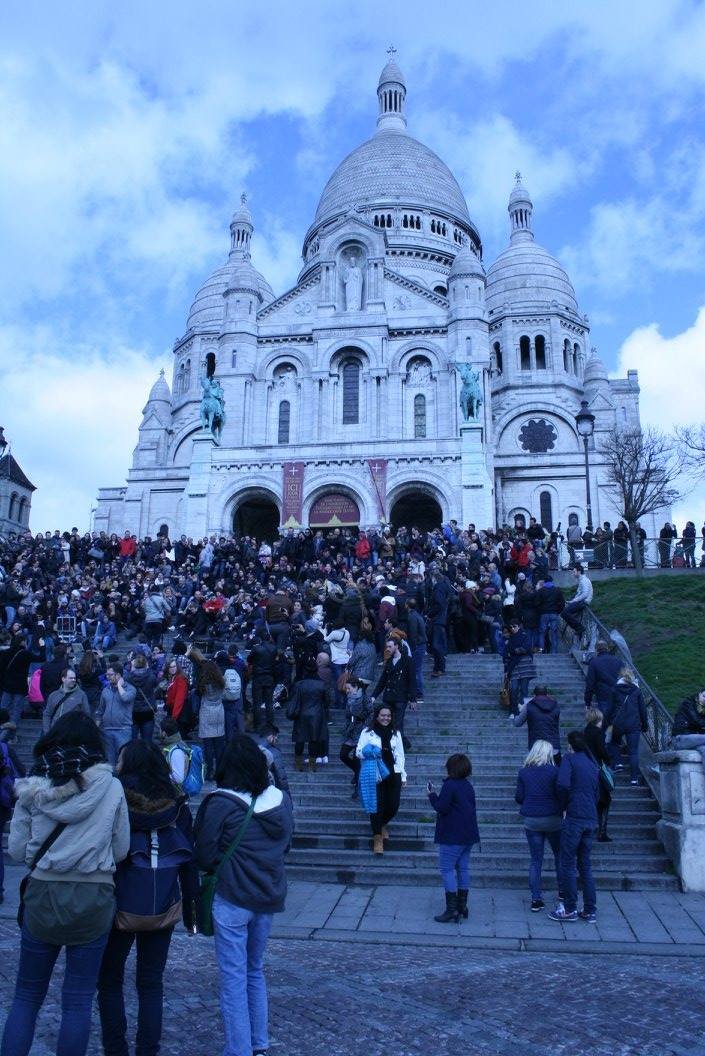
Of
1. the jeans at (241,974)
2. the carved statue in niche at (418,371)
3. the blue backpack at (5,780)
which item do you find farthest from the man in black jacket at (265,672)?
the carved statue in niche at (418,371)

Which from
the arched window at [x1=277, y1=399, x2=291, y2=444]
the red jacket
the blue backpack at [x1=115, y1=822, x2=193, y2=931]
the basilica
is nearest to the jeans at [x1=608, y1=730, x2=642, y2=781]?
the red jacket

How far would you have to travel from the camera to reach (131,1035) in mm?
5695

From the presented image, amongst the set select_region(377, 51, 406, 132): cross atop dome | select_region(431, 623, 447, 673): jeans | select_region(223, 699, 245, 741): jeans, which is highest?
select_region(377, 51, 406, 132): cross atop dome

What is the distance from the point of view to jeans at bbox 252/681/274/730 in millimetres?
13953

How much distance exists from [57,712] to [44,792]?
8086 millimetres

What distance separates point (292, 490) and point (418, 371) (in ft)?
34.6

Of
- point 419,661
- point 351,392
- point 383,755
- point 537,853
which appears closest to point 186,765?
point 383,755

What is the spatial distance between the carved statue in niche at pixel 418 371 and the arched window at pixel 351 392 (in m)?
2.54

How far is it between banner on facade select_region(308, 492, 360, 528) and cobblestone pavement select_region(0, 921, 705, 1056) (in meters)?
29.2

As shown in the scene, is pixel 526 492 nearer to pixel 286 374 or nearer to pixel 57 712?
pixel 286 374

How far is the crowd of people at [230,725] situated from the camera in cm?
470

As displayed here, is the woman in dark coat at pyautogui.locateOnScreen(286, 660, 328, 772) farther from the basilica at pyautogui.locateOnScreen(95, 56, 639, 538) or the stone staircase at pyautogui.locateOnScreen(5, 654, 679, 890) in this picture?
the basilica at pyautogui.locateOnScreen(95, 56, 639, 538)

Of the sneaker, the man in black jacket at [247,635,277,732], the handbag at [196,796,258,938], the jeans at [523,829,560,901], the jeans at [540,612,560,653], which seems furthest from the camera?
the jeans at [540,612,560,653]

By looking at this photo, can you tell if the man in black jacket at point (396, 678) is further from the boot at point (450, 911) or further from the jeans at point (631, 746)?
the boot at point (450, 911)
